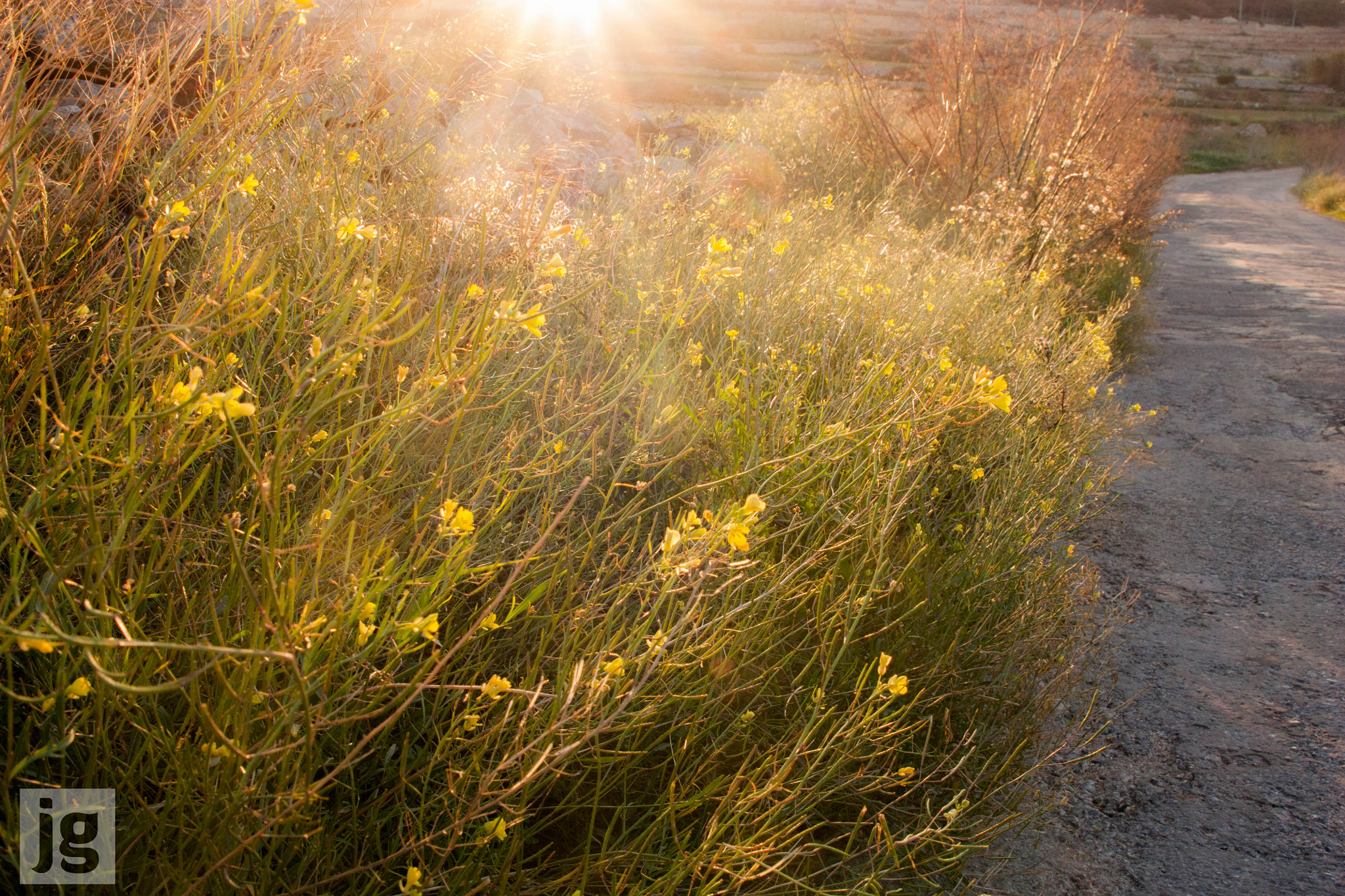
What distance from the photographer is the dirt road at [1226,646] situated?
2.06 m

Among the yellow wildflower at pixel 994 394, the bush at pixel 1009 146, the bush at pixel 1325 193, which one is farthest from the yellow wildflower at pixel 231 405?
the bush at pixel 1325 193

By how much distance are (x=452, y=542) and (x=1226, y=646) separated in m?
3.06

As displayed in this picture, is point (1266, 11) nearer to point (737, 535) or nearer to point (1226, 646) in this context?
point (1226, 646)

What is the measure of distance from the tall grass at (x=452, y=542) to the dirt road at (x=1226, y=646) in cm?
35

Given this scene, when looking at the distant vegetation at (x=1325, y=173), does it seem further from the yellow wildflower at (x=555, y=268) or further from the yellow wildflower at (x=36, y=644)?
the yellow wildflower at (x=36, y=644)

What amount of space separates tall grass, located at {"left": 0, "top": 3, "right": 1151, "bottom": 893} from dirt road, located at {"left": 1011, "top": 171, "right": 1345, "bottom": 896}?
346 mm

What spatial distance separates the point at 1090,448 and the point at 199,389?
361 centimetres

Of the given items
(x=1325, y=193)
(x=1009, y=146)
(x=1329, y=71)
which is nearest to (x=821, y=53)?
(x=1009, y=146)

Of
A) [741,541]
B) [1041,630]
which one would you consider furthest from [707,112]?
[741,541]

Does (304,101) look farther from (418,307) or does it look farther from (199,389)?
(199,389)

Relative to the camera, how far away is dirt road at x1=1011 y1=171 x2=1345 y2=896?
206 centimetres

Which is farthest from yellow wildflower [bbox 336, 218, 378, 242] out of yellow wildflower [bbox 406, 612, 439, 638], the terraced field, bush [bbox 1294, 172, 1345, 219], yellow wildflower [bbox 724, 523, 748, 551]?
bush [bbox 1294, 172, 1345, 219]

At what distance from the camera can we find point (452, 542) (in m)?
1.55

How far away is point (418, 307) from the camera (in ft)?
7.39
